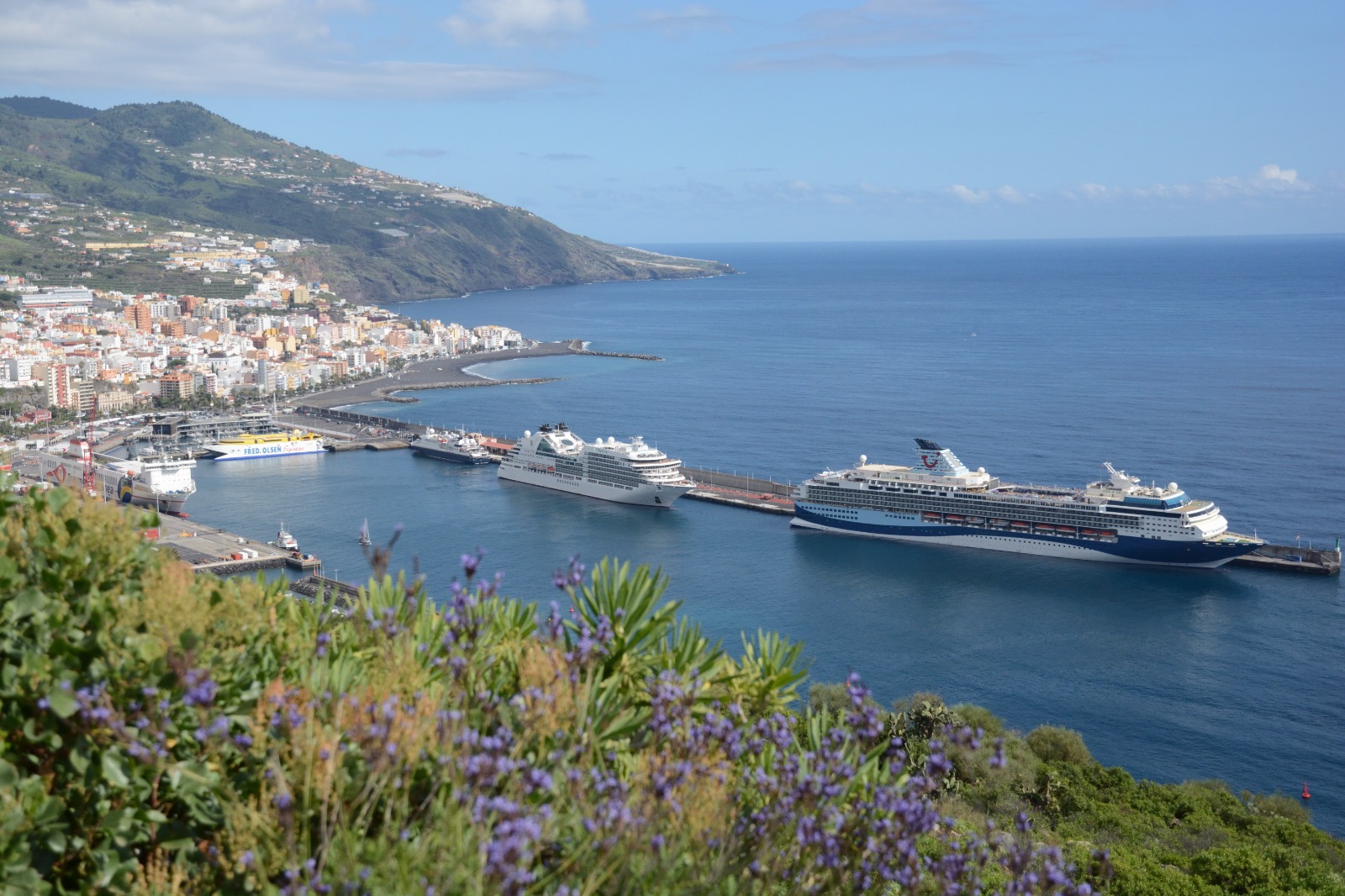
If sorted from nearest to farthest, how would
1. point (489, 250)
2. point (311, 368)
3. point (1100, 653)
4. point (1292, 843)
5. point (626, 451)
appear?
point (1292, 843)
point (1100, 653)
point (626, 451)
point (311, 368)
point (489, 250)


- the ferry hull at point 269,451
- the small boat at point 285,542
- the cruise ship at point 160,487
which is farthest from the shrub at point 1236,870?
the ferry hull at point 269,451

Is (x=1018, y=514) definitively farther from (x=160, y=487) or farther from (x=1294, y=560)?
(x=160, y=487)

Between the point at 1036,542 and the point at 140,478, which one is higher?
the point at 1036,542

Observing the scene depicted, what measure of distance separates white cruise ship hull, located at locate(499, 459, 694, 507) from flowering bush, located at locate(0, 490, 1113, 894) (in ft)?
75.7

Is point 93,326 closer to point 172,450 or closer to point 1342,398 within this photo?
point 172,450

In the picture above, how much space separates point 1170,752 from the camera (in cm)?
1309

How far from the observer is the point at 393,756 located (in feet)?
8.11

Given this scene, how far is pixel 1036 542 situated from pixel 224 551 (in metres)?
14.7

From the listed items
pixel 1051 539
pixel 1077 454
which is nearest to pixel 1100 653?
pixel 1051 539

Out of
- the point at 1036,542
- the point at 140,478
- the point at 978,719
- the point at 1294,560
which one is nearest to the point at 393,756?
the point at 978,719

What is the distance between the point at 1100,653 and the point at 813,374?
2816 cm

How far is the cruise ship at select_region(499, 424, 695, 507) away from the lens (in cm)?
2670

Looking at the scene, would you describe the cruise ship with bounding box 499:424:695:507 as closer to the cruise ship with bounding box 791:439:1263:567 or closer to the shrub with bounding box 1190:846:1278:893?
the cruise ship with bounding box 791:439:1263:567

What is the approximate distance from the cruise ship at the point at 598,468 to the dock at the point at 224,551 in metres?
7.92
